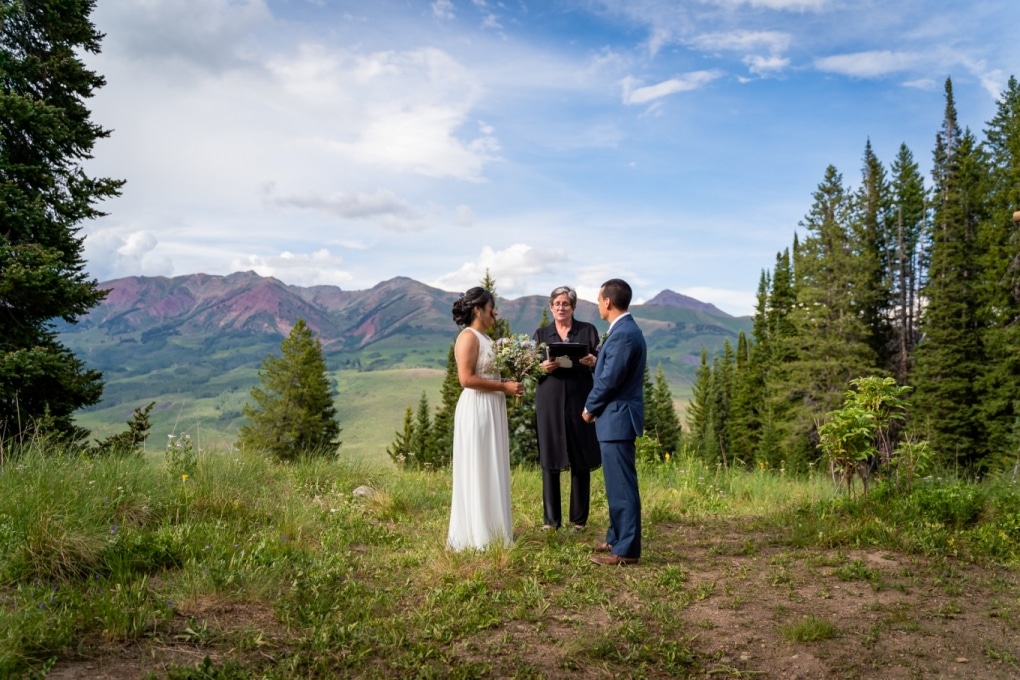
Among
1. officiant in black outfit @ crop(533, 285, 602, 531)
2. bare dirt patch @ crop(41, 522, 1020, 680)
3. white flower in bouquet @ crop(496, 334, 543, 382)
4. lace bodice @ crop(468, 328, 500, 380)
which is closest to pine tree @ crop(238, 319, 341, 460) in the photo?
officiant in black outfit @ crop(533, 285, 602, 531)

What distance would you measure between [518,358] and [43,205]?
1167 cm

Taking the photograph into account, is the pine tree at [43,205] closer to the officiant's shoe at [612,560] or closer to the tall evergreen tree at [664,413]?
the officiant's shoe at [612,560]

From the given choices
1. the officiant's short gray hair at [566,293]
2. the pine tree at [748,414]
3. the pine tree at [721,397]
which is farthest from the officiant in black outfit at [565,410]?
the pine tree at [721,397]

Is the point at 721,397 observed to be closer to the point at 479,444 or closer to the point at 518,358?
the point at 518,358

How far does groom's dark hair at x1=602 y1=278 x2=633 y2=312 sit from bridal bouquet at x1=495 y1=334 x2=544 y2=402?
3.22 feet

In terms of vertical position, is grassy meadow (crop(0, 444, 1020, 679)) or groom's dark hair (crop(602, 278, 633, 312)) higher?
groom's dark hair (crop(602, 278, 633, 312))

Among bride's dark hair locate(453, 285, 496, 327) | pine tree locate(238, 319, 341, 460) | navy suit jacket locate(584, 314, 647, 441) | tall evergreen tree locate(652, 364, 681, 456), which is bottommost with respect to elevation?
tall evergreen tree locate(652, 364, 681, 456)

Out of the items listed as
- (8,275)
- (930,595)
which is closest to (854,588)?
(930,595)

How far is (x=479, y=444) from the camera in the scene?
6.50 m

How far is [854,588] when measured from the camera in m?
5.89

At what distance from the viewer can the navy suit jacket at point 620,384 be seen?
6027 millimetres

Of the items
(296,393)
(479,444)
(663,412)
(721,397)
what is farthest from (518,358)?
(721,397)

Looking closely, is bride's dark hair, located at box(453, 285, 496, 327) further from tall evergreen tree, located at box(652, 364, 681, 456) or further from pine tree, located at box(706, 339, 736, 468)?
pine tree, located at box(706, 339, 736, 468)

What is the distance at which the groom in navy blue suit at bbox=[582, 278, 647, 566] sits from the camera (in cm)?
605
